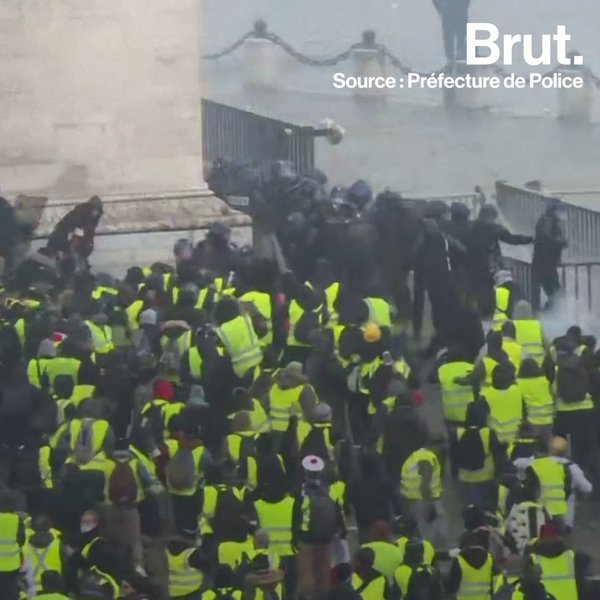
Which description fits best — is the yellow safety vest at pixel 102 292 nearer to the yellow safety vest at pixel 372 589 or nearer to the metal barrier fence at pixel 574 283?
the metal barrier fence at pixel 574 283

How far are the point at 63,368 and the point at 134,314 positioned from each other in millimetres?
1572

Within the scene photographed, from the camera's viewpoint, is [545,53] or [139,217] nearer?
[139,217]

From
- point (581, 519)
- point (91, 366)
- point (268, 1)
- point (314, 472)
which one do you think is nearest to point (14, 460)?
point (91, 366)

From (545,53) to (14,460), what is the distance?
26568 millimetres

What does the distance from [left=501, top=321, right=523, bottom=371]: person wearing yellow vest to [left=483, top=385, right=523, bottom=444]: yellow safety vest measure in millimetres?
374

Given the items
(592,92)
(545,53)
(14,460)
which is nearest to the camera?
(14,460)

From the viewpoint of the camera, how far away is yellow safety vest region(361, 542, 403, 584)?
1187 centimetres

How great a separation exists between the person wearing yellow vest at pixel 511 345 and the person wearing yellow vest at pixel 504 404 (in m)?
0.32

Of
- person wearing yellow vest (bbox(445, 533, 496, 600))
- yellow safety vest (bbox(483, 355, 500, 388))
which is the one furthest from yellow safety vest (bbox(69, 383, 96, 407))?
person wearing yellow vest (bbox(445, 533, 496, 600))

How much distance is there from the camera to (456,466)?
14.0 meters

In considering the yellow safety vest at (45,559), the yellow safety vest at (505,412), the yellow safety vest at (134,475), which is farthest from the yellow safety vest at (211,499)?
the yellow safety vest at (505,412)

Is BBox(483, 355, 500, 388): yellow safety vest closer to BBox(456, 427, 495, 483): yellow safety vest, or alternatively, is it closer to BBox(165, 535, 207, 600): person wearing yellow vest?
BBox(456, 427, 495, 483): yellow safety vest

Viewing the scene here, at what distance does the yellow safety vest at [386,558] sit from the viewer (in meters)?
11.9

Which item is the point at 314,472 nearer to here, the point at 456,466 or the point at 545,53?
the point at 456,466
